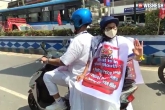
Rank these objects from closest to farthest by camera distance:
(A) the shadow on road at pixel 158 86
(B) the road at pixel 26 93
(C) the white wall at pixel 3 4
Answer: (B) the road at pixel 26 93 < (A) the shadow on road at pixel 158 86 < (C) the white wall at pixel 3 4

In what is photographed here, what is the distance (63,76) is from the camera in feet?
9.92

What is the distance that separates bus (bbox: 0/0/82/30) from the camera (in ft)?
52.7

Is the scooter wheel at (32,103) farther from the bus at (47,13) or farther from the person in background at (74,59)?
the bus at (47,13)

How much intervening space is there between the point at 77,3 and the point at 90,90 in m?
13.7

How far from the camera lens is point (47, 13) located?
18234 mm

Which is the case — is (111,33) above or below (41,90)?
→ above

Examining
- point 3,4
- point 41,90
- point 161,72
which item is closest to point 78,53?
point 41,90

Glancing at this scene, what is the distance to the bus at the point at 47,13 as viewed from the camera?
16.1 metres

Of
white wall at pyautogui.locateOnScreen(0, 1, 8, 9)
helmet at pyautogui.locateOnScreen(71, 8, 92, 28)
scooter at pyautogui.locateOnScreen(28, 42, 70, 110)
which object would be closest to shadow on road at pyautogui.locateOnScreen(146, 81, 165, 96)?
scooter at pyautogui.locateOnScreen(28, 42, 70, 110)

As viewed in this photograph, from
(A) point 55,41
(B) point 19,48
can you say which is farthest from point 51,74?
(B) point 19,48

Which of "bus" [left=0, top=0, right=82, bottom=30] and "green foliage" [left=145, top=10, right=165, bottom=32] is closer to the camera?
"green foliage" [left=145, top=10, right=165, bottom=32]

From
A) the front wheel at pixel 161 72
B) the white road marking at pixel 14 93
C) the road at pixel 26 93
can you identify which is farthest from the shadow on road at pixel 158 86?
the white road marking at pixel 14 93

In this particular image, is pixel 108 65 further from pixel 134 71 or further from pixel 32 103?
pixel 32 103

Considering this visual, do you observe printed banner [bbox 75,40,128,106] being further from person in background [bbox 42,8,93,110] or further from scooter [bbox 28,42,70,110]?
scooter [bbox 28,42,70,110]
